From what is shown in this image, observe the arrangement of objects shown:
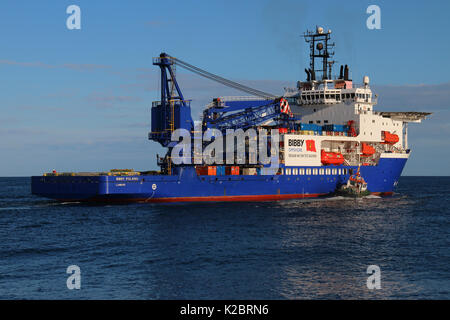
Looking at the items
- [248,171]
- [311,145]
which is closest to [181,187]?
[248,171]

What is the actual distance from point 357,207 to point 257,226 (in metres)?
19.7

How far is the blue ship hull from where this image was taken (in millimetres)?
53406

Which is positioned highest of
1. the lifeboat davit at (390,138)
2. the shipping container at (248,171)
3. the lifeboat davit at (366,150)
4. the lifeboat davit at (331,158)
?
the lifeboat davit at (390,138)

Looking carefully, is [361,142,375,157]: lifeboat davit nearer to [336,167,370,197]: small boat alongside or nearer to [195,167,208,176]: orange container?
[336,167,370,197]: small boat alongside

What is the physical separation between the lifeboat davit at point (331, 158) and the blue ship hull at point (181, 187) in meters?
2.05

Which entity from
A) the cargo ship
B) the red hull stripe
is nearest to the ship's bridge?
the cargo ship

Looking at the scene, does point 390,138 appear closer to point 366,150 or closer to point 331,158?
point 366,150

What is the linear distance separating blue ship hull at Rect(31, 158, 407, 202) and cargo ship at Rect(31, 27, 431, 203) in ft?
0.35

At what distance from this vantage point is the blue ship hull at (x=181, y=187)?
53.4 m

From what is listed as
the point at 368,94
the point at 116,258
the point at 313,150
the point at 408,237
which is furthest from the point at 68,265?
the point at 368,94

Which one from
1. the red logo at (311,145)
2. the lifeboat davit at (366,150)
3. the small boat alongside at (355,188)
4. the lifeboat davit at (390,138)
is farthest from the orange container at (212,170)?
the lifeboat davit at (390,138)

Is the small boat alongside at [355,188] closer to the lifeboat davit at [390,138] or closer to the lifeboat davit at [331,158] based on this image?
the lifeboat davit at [331,158]

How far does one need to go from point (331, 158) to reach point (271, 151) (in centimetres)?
978

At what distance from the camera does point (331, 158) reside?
69.8 m
